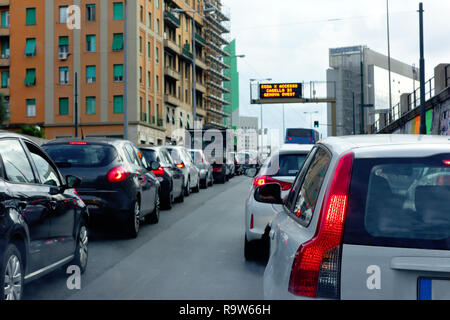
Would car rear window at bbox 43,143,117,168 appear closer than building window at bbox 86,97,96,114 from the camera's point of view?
Yes

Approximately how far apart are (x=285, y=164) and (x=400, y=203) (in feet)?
17.5

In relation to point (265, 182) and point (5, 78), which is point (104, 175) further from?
point (5, 78)

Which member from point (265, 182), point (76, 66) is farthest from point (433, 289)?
point (76, 66)

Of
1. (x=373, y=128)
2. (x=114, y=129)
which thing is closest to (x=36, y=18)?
(x=114, y=129)

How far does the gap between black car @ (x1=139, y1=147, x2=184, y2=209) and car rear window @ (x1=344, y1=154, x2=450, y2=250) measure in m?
11.9

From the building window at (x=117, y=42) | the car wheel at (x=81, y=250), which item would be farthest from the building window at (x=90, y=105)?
the car wheel at (x=81, y=250)

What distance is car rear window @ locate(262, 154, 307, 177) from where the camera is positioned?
8250 millimetres

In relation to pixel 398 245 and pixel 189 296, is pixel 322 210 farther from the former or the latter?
pixel 189 296

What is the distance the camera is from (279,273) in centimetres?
331

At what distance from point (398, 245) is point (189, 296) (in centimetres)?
336

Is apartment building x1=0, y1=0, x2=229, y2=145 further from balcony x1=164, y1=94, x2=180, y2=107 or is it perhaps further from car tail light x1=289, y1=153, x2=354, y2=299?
car tail light x1=289, y1=153, x2=354, y2=299

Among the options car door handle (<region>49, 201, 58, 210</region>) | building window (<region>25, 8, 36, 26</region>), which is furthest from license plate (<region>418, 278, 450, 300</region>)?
building window (<region>25, 8, 36, 26</region>)

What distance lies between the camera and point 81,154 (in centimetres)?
988

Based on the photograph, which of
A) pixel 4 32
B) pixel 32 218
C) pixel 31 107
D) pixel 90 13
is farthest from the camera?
pixel 4 32
